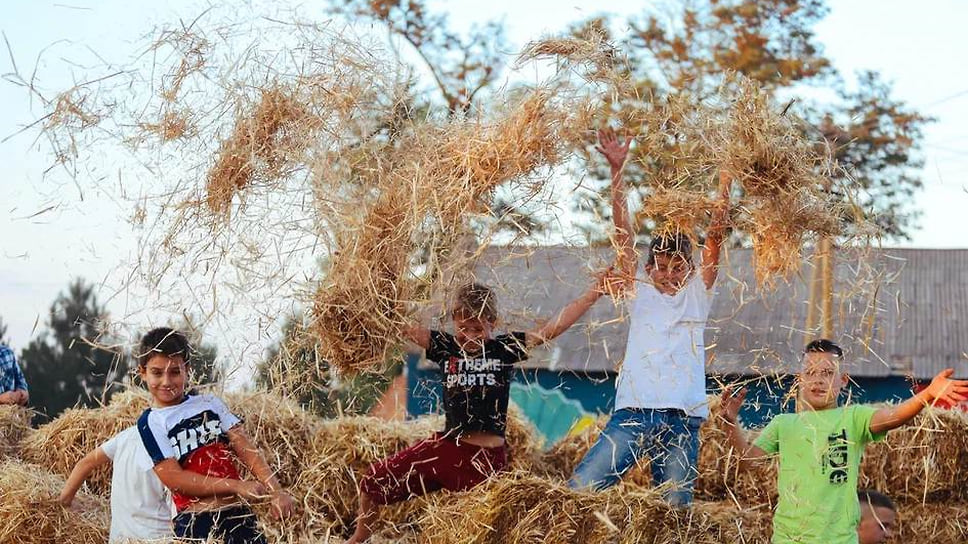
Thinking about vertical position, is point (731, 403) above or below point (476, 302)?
below

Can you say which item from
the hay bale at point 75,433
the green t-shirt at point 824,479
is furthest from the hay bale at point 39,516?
the green t-shirt at point 824,479

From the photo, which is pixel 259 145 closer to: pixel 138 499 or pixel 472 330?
pixel 472 330

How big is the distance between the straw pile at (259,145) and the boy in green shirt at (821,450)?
2.38 metres

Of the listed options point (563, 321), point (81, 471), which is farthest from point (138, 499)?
point (563, 321)

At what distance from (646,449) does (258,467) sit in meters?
1.84

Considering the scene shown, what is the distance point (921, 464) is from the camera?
6488mm

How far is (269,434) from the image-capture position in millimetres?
6027

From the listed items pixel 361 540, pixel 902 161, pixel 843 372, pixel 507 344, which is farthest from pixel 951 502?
pixel 902 161

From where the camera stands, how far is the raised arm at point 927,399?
4.25m

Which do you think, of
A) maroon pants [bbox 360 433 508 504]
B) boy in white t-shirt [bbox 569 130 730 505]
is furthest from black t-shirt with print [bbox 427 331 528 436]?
boy in white t-shirt [bbox 569 130 730 505]

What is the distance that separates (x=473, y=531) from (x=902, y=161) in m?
14.9

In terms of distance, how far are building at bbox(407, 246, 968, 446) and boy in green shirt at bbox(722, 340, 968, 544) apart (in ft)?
0.41

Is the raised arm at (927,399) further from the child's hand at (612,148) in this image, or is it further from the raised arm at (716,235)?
the child's hand at (612,148)

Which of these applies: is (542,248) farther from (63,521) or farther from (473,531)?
(63,521)
